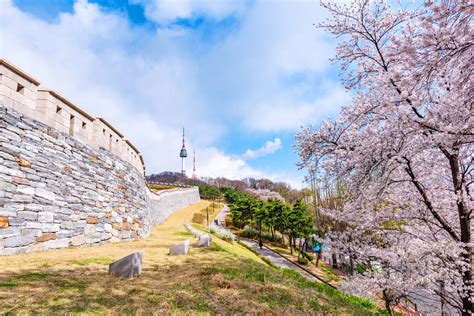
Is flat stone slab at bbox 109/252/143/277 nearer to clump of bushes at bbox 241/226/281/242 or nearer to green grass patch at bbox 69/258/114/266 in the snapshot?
green grass patch at bbox 69/258/114/266

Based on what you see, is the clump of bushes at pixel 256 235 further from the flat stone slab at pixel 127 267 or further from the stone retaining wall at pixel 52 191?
the flat stone slab at pixel 127 267

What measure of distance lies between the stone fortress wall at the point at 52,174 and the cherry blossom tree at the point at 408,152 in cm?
719

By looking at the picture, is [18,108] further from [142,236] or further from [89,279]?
[142,236]

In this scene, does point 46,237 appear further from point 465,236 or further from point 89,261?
point 465,236

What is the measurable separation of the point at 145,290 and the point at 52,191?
5.21 m

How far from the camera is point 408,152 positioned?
17.5 ft

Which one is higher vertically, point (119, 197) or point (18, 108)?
point (18, 108)

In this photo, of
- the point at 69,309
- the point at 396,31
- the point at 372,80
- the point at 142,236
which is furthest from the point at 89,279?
the point at 142,236

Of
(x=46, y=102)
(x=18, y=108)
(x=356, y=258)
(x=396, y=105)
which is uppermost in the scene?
(x=46, y=102)

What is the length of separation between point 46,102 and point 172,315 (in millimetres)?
7538

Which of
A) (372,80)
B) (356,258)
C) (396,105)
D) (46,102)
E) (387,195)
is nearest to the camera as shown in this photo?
(396,105)

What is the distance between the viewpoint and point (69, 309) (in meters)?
3.33

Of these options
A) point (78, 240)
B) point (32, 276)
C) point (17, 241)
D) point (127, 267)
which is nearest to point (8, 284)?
point (32, 276)

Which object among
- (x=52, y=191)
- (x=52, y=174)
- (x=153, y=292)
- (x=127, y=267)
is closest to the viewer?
(x=153, y=292)
